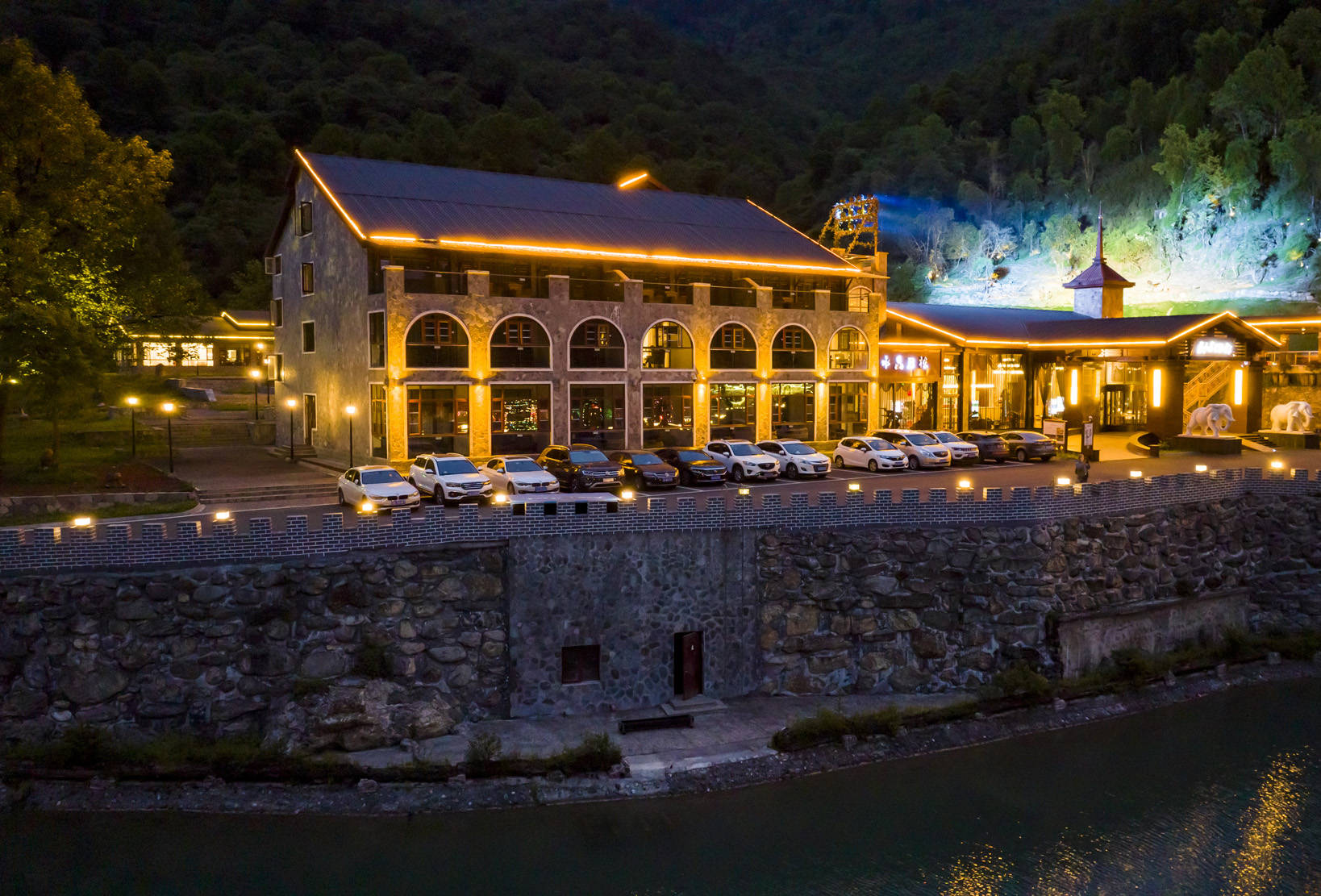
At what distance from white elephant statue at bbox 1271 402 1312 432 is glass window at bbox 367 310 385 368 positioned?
3665 centimetres

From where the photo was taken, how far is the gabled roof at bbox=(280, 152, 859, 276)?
120 feet

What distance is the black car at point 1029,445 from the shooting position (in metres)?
37.5

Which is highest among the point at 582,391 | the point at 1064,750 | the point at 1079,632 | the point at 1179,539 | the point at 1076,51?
the point at 1076,51

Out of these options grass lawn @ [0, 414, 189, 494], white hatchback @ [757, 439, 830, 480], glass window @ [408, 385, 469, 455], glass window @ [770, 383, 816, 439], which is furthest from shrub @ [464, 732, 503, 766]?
glass window @ [770, 383, 816, 439]

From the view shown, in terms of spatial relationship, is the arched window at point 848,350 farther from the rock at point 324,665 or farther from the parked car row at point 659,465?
the rock at point 324,665

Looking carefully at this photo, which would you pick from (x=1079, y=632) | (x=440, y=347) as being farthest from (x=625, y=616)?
(x=440, y=347)

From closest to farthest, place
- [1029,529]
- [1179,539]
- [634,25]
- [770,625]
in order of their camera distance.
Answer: [770,625]
[1029,529]
[1179,539]
[634,25]

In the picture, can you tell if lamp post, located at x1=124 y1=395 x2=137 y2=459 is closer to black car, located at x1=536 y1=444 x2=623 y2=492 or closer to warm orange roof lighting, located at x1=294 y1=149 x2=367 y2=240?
warm orange roof lighting, located at x1=294 y1=149 x2=367 y2=240

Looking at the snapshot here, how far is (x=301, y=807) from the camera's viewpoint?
16781mm

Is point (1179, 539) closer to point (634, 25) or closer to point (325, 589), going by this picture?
point (325, 589)

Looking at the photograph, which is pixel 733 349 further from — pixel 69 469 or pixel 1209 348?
pixel 69 469

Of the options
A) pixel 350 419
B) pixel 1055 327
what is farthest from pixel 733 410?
pixel 1055 327

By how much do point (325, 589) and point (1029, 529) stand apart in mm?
15796

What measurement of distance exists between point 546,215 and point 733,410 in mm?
11671
